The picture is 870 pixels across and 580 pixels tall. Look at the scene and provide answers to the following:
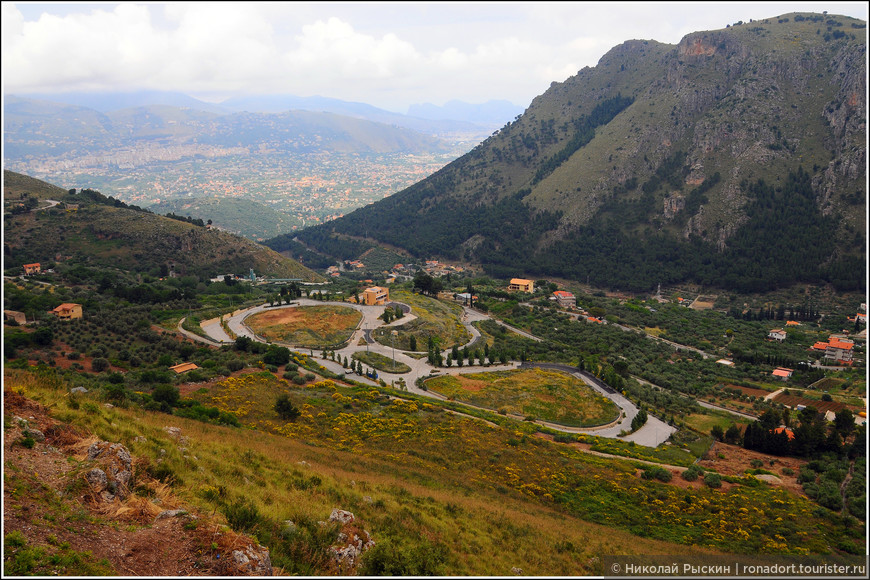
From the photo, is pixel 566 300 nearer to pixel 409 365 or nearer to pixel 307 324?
pixel 409 365

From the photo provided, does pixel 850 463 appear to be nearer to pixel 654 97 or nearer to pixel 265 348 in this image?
pixel 265 348

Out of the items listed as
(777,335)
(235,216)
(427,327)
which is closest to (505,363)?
(427,327)

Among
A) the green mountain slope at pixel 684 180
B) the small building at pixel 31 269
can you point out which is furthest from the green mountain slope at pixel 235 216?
the small building at pixel 31 269

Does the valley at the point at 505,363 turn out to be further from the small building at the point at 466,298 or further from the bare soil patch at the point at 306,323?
the small building at the point at 466,298

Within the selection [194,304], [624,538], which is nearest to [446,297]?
[194,304]

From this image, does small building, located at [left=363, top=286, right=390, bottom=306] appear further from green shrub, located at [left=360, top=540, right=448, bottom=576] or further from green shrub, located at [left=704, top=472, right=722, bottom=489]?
green shrub, located at [left=360, top=540, right=448, bottom=576]

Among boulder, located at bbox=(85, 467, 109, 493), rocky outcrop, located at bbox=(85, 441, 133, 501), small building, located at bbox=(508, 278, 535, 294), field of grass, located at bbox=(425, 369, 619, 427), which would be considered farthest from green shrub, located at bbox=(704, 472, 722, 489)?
small building, located at bbox=(508, 278, 535, 294)
